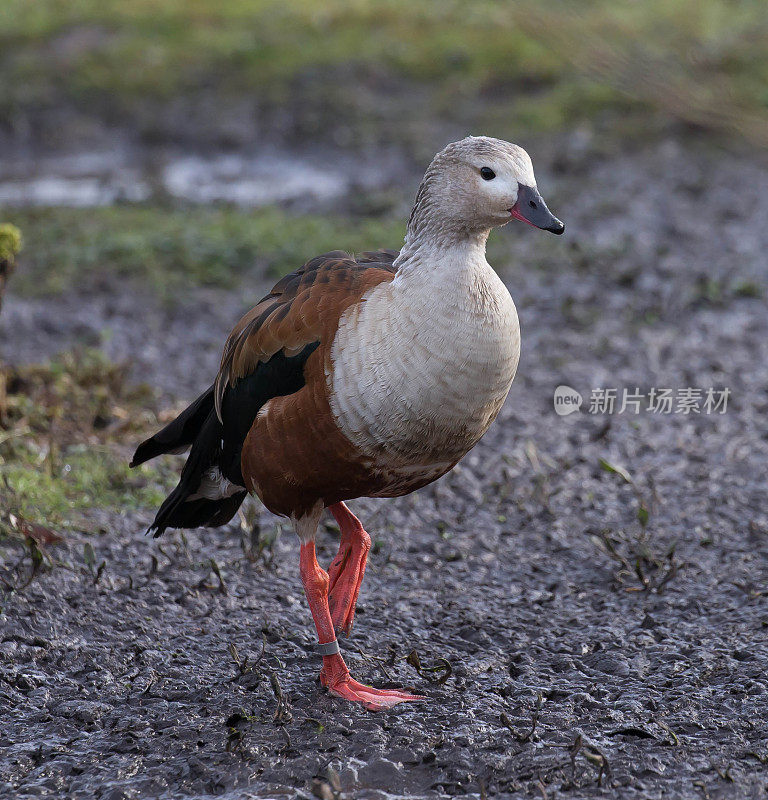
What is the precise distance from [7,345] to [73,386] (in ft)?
3.90

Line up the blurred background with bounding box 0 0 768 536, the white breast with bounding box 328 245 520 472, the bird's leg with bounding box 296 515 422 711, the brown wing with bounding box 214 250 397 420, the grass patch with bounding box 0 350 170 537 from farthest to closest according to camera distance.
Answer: the blurred background with bounding box 0 0 768 536
the grass patch with bounding box 0 350 170 537
the bird's leg with bounding box 296 515 422 711
the brown wing with bounding box 214 250 397 420
the white breast with bounding box 328 245 520 472

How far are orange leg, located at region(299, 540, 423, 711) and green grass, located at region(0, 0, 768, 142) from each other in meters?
→ 7.71

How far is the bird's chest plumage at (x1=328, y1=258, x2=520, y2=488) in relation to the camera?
133 inches

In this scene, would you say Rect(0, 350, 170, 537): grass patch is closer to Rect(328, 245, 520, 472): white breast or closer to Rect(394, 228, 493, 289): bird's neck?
Rect(328, 245, 520, 472): white breast

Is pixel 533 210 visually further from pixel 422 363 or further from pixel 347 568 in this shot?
pixel 347 568

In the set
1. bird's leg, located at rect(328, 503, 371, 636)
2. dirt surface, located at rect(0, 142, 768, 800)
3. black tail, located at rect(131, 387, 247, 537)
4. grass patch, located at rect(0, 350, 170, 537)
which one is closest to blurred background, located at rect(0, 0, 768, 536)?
grass patch, located at rect(0, 350, 170, 537)

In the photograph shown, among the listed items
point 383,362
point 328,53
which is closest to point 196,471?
point 383,362

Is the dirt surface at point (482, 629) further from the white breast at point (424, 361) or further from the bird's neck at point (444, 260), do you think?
the bird's neck at point (444, 260)

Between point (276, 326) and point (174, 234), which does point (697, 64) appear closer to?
point (276, 326)

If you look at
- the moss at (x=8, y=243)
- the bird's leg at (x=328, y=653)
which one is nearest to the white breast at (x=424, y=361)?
the bird's leg at (x=328, y=653)

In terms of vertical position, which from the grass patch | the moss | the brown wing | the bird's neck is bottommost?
the grass patch

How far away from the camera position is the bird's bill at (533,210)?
348cm

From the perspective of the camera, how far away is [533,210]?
11.5 feet

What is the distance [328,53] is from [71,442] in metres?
8.04
